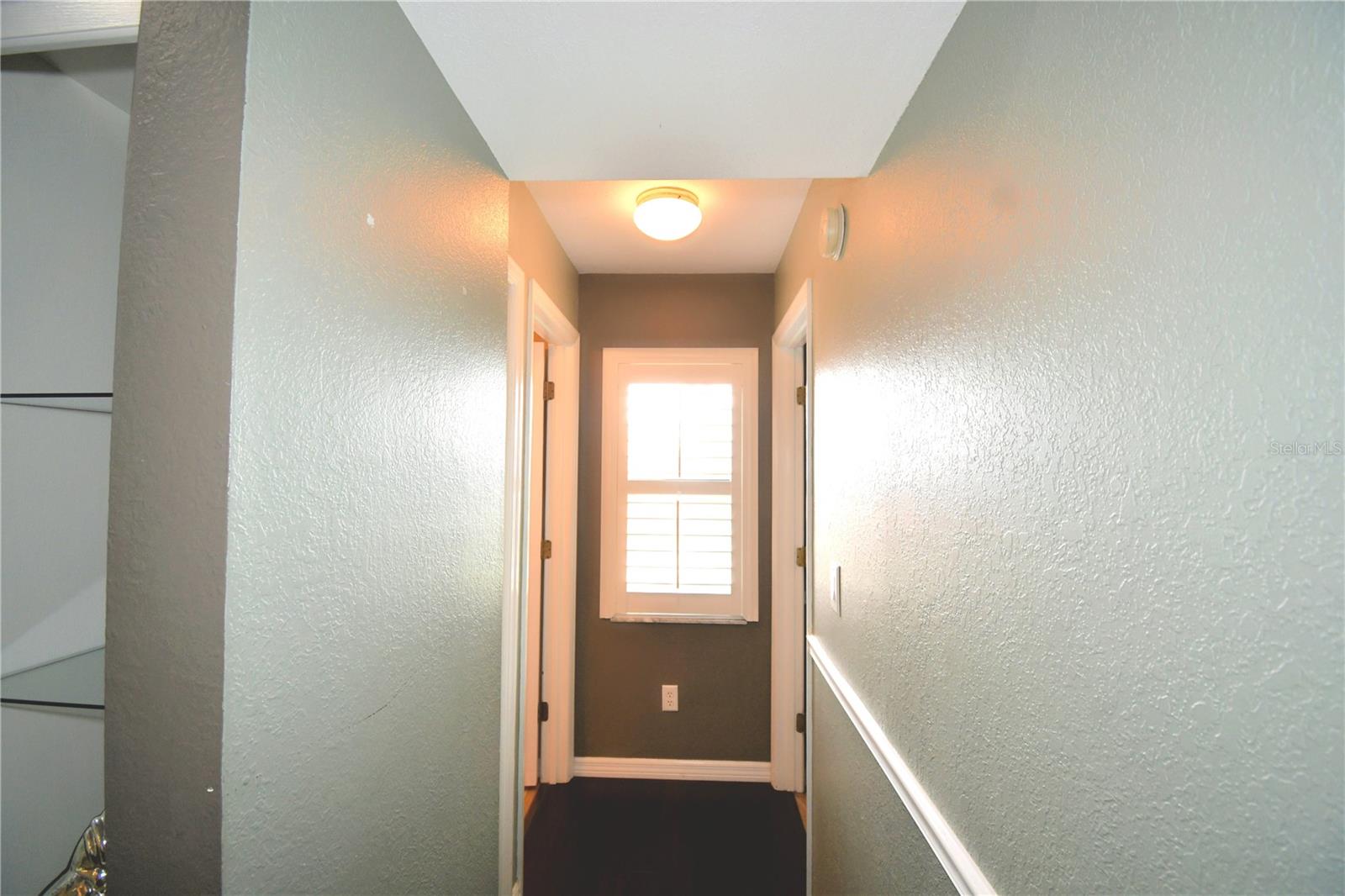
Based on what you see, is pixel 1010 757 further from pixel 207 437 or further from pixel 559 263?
pixel 559 263

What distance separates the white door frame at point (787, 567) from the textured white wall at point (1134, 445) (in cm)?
173

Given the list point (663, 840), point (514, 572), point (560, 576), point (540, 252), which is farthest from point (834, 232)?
point (663, 840)

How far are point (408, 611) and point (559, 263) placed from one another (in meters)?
1.94

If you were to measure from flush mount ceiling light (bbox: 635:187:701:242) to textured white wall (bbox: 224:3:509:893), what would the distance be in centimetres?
84

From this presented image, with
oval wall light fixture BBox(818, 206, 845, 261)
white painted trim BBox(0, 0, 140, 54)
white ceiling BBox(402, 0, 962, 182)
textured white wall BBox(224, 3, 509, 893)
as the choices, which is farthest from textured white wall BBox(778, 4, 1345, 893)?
white painted trim BBox(0, 0, 140, 54)

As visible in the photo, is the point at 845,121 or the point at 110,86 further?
the point at 845,121

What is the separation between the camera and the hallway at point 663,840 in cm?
214

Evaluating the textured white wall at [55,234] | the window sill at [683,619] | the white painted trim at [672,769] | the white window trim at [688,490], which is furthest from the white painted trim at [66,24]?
the white painted trim at [672,769]

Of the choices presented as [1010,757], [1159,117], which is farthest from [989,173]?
[1010,757]

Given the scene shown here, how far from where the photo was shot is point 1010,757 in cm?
76

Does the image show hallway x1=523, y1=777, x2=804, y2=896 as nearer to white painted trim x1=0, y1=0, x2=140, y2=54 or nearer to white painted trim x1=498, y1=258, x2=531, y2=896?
white painted trim x1=498, y1=258, x2=531, y2=896

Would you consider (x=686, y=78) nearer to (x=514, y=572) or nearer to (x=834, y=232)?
(x=834, y=232)

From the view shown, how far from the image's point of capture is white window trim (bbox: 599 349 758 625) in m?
2.83

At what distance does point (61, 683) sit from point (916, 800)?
1.46m
